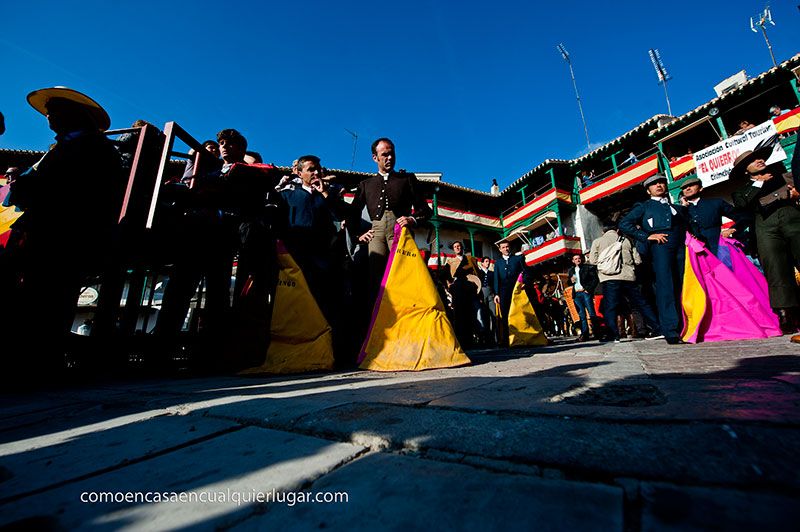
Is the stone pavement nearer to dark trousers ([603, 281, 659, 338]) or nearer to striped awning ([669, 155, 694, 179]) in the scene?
dark trousers ([603, 281, 659, 338])

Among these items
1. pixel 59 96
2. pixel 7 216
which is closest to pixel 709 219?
pixel 59 96

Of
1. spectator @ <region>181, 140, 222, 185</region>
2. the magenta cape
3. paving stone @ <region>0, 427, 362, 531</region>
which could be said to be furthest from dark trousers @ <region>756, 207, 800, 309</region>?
spectator @ <region>181, 140, 222, 185</region>

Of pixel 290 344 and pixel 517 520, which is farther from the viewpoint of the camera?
pixel 290 344

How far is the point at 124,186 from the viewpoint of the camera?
9.34 ft

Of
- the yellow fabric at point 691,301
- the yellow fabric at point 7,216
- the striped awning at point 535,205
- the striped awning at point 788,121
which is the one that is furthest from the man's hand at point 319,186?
the striped awning at point 535,205

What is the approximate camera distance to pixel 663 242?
3.05 meters

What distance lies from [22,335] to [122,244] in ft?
2.72

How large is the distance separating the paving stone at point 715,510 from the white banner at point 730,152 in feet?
50.2

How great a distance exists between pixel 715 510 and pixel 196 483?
0.76 metres

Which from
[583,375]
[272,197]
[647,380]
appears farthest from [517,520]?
[272,197]

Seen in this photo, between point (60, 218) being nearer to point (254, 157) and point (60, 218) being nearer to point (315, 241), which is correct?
point (315, 241)

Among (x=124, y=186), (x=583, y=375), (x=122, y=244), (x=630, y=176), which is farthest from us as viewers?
(x=630, y=176)

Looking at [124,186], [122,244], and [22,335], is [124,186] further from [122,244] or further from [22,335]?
[22,335]

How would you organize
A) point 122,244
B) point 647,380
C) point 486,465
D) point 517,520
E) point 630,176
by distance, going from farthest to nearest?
point 630,176
point 122,244
point 647,380
point 486,465
point 517,520
